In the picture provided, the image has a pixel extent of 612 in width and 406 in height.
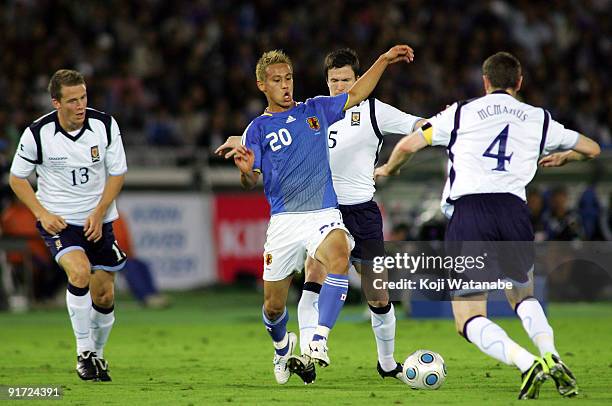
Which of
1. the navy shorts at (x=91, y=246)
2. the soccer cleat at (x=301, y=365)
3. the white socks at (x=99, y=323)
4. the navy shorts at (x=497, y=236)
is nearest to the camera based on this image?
the navy shorts at (x=497, y=236)

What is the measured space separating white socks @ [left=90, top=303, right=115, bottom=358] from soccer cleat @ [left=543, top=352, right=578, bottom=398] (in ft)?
13.2

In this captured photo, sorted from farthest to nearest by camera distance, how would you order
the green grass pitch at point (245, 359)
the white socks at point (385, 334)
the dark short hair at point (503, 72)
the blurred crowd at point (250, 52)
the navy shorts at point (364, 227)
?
1. the blurred crowd at point (250, 52)
2. the navy shorts at point (364, 227)
3. the white socks at point (385, 334)
4. the green grass pitch at point (245, 359)
5. the dark short hair at point (503, 72)

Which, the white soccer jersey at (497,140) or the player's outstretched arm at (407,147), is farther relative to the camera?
the player's outstretched arm at (407,147)

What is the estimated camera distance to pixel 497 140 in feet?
26.2

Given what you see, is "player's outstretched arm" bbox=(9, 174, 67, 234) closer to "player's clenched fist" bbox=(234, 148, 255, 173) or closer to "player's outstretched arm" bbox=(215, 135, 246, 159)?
"player's outstretched arm" bbox=(215, 135, 246, 159)

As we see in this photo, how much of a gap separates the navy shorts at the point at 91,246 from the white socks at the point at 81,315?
33cm

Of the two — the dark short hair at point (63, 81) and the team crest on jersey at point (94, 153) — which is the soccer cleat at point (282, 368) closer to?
the team crest on jersey at point (94, 153)

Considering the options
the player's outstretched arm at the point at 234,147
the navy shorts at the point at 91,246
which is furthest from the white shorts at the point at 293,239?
the navy shorts at the point at 91,246

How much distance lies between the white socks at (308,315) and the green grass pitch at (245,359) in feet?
1.27

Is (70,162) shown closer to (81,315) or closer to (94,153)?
(94,153)

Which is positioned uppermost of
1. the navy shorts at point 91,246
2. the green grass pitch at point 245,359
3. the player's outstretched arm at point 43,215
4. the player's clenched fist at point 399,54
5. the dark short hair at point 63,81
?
the player's clenched fist at point 399,54

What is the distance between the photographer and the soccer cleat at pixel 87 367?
9.56 meters

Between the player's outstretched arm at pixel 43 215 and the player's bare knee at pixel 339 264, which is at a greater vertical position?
the player's outstretched arm at pixel 43 215

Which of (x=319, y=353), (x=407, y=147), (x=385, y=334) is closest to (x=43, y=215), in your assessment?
(x=319, y=353)
